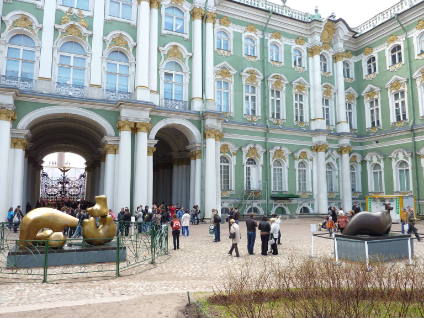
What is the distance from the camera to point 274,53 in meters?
32.0

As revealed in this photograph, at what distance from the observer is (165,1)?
26.9 meters

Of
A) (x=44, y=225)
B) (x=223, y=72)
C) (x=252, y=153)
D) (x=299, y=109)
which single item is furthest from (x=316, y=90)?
(x=44, y=225)

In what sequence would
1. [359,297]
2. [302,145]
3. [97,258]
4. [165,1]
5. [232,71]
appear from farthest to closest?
[302,145] < [232,71] < [165,1] < [97,258] < [359,297]

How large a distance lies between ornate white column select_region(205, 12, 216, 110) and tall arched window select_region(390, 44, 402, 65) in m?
16.6

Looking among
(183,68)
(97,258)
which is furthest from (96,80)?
(97,258)

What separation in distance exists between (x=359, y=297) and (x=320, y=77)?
30.2 meters

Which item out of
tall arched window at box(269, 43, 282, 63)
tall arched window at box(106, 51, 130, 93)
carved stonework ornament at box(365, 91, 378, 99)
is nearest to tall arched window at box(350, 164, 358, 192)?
carved stonework ornament at box(365, 91, 378, 99)

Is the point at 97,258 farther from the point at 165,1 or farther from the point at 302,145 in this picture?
the point at 302,145

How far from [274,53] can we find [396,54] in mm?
10845

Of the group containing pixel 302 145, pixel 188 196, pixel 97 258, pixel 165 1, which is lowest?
pixel 97 258

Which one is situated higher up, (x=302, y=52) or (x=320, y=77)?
(x=302, y=52)

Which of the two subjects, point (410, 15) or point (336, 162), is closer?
point (410, 15)

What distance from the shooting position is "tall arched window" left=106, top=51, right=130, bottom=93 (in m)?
24.8

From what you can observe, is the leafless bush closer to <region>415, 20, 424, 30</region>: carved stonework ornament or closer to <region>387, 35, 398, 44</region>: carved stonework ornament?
<region>415, 20, 424, 30</region>: carved stonework ornament
